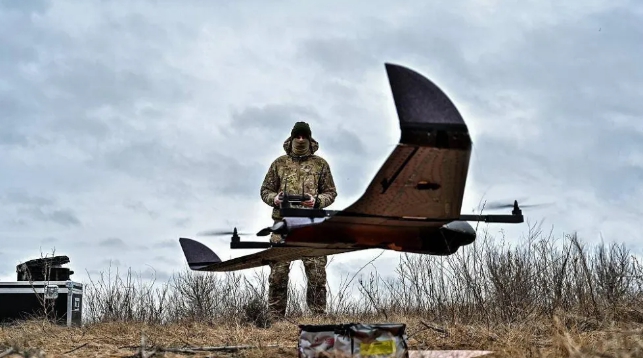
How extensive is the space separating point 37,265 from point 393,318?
578 centimetres

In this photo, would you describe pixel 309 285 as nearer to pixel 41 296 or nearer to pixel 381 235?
pixel 381 235

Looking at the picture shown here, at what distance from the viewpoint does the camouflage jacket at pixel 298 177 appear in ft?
24.6

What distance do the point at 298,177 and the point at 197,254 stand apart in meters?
1.91

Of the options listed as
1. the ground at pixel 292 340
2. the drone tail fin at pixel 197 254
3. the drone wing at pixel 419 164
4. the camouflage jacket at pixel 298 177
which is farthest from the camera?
the camouflage jacket at pixel 298 177

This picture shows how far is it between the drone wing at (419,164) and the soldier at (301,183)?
3469mm

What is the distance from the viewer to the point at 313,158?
770 centimetres

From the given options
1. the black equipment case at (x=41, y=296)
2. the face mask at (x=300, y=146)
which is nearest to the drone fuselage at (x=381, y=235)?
the face mask at (x=300, y=146)

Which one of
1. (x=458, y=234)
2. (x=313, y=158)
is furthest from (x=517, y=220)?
(x=313, y=158)

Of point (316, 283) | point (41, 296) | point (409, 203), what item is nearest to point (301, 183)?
point (316, 283)

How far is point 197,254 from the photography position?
5.96 metres

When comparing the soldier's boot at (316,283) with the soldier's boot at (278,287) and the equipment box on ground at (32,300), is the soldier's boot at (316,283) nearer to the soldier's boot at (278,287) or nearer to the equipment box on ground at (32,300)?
the soldier's boot at (278,287)

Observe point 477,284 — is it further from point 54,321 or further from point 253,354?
point 54,321

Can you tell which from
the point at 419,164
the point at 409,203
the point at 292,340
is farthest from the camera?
the point at 292,340

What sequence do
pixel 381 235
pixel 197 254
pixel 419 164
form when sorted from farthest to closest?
pixel 197 254 < pixel 381 235 < pixel 419 164
